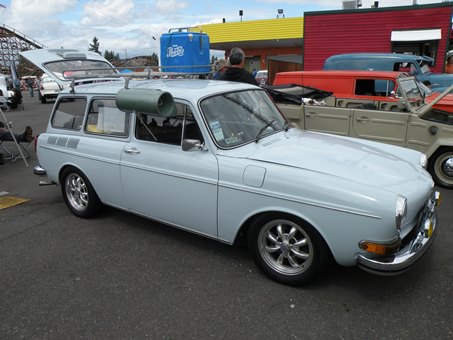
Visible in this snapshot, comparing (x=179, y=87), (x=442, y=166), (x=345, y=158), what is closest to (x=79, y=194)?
(x=179, y=87)

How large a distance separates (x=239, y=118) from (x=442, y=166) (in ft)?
12.1

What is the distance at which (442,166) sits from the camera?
5.59 meters

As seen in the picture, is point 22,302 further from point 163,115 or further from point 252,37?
point 252,37

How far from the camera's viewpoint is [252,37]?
27578 mm

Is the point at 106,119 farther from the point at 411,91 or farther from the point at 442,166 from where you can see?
the point at 411,91

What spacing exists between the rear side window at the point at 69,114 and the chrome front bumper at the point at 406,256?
3.40 metres

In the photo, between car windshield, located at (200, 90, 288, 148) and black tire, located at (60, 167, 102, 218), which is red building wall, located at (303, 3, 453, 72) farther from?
black tire, located at (60, 167, 102, 218)

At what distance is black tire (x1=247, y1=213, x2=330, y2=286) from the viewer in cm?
287

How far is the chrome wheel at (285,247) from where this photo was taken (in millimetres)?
2959

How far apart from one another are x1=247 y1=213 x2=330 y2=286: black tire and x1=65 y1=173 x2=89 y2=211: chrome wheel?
2.33 metres

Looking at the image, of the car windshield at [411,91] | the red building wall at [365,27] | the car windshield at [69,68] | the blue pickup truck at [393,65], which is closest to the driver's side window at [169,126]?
the car windshield at [69,68]

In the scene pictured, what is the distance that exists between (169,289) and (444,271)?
→ 2.38 m

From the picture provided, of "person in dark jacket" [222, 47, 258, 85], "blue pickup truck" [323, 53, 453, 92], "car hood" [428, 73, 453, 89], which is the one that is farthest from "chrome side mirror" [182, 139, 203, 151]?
"car hood" [428, 73, 453, 89]

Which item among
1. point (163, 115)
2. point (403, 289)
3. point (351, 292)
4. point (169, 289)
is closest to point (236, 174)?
point (163, 115)
